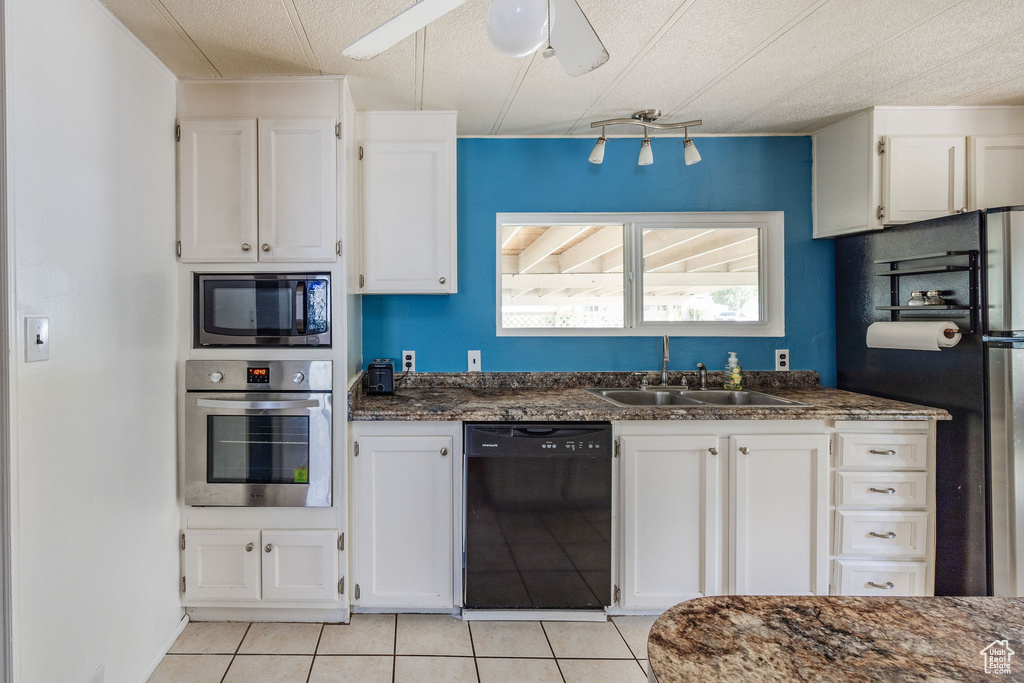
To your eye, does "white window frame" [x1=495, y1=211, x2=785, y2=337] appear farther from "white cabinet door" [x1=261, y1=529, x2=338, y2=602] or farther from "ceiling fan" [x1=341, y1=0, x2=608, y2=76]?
"ceiling fan" [x1=341, y1=0, x2=608, y2=76]

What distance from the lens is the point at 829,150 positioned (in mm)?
2643

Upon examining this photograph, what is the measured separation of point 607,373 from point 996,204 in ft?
6.45

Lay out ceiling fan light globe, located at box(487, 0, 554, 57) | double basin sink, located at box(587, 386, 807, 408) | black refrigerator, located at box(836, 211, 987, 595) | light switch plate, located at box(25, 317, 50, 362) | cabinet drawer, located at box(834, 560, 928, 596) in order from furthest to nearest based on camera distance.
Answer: double basin sink, located at box(587, 386, 807, 408) < cabinet drawer, located at box(834, 560, 928, 596) < black refrigerator, located at box(836, 211, 987, 595) < light switch plate, located at box(25, 317, 50, 362) < ceiling fan light globe, located at box(487, 0, 554, 57)

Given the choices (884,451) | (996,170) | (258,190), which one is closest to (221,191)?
(258,190)

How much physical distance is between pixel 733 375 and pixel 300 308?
2169mm

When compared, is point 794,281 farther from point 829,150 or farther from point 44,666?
point 44,666

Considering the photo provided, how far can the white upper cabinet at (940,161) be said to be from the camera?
2.35 m

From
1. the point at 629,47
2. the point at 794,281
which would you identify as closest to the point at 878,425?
the point at 794,281

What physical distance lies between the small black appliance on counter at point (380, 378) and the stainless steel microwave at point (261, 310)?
0.40 m

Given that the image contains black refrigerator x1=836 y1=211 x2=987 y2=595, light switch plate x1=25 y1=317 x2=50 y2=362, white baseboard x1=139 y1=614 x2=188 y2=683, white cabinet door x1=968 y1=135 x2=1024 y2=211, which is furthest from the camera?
white cabinet door x1=968 y1=135 x2=1024 y2=211

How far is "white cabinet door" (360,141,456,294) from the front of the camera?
2.41m

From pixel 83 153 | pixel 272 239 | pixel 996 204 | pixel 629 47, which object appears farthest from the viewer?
pixel 996 204

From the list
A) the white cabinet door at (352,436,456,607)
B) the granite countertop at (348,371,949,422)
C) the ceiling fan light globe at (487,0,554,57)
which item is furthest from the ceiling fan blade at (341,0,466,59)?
the white cabinet door at (352,436,456,607)

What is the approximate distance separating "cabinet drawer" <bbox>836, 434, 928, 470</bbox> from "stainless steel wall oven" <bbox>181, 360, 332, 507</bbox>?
7.11ft
